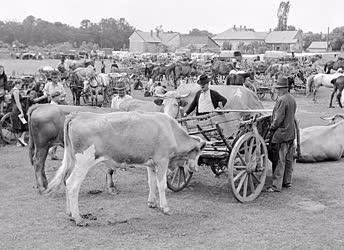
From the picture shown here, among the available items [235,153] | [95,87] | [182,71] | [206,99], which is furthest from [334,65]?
[235,153]

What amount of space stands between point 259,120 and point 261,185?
3.77 feet

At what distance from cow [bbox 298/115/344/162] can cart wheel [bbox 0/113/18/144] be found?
24.5ft

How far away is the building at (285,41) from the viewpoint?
384 ft

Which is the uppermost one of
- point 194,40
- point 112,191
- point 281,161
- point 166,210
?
point 281,161

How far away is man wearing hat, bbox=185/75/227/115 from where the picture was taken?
9.07 meters

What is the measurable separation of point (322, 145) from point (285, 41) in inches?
4438

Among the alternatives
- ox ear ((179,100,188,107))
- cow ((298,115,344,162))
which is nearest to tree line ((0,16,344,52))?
cow ((298,115,344,162))

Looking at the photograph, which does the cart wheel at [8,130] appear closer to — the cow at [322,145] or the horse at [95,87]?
the horse at [95,87]

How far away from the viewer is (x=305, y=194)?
837 centimetres

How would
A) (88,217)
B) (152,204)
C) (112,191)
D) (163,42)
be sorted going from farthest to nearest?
(163,42)
(112,191)
(152,204)
(88,217)

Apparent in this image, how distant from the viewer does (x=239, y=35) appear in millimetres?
134125

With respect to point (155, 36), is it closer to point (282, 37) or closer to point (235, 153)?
point (282, 37)

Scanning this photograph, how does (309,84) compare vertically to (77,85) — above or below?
below

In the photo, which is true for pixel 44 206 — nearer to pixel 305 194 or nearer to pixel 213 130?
pixel 213 130
